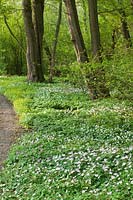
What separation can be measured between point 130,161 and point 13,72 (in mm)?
44451

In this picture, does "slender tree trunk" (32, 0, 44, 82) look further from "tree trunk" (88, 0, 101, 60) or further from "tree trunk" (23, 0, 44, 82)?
"tree trunk" (88, 0, 101, 60)

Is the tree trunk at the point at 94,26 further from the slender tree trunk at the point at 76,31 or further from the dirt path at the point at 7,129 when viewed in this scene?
the dirt path at the point at 7,129

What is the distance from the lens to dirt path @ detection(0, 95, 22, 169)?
1259 centimetres

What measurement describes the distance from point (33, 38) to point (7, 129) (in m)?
14.7

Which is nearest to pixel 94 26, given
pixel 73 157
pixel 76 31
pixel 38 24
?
pixel 76 31

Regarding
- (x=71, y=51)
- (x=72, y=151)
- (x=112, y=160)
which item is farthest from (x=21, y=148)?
(x=71, y=51)

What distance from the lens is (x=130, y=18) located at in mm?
33688

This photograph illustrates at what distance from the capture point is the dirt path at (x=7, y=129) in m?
12.6

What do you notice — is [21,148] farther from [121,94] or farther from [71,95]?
[71,95]

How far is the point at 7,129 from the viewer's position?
15.4 meters

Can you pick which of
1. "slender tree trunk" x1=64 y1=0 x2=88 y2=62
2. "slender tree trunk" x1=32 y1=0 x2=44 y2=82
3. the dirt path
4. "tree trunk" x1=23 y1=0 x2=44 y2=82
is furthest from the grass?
"slender tree trunk" x1=32 y1=0 x2=44 y2=82

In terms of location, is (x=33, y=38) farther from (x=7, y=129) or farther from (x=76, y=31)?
(x=7, y=129)

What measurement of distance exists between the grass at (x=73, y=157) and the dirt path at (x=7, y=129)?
1.13 feet

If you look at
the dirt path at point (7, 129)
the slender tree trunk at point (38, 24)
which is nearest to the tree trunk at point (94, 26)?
the dirt path at point (7, 129)
